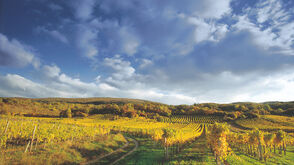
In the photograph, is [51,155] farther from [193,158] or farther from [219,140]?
[219,140]

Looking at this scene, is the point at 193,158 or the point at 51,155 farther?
the point at 193,158

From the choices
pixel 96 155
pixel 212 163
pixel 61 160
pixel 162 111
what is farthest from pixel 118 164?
pixel 162 111

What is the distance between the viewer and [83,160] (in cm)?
2192

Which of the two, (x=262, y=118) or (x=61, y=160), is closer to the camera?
(x=61, y=160)

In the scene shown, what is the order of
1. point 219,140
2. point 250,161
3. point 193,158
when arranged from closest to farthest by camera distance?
point 219,140, point 193,158, point 250,161

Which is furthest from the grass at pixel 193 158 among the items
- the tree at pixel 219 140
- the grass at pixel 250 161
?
the grass at pixel 250 161

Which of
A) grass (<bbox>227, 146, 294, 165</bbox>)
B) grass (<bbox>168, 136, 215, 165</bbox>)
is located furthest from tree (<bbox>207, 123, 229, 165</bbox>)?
grass (<bbox>227, 146, 294, 165</bbox>)

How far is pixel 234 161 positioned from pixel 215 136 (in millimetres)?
7183

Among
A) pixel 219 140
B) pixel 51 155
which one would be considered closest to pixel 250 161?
pixel 219 140

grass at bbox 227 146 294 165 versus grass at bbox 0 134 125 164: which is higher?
grass at bbox 0 134 125 164

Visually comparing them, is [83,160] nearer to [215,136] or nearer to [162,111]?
[215,136]

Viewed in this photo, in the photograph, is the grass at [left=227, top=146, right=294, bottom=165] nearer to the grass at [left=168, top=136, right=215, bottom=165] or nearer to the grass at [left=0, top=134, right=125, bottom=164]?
the grass at [left=168, top=136, right=215, bottom=165]

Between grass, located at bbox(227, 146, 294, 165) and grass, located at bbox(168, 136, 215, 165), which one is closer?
grass, located at bbox(168, 136, 215, 165)

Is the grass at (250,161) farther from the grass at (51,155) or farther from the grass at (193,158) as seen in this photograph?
the grass at (51,155)
